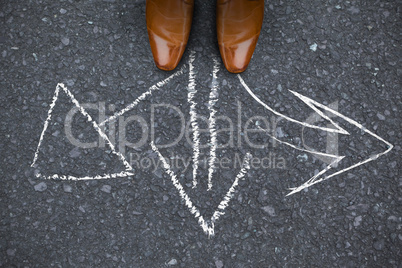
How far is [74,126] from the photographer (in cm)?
200

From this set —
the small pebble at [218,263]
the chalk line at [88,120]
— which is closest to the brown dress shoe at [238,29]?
the chalk line at [88,120]

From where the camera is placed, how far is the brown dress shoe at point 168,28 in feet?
6.18

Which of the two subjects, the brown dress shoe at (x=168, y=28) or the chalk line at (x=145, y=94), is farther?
the chalk line at (x=145, y=94)

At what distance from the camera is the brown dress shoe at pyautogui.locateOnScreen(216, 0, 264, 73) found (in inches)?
73.4

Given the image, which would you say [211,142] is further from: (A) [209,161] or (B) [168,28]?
(B) [168,28]

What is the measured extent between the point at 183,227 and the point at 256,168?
52 cm

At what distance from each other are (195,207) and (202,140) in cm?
38

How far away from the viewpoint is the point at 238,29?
1.90 m

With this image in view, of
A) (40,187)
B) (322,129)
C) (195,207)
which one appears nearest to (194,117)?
(195,207)

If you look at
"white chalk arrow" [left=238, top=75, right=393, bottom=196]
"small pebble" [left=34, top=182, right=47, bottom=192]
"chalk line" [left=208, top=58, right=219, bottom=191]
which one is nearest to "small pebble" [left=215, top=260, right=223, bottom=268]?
"chalk line" [left=208, top=58, right=219, bottom=191]

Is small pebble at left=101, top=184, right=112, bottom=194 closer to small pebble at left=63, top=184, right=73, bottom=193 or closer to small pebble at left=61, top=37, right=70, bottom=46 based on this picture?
small pebble at left=63, top=184, right=73, bottom=193


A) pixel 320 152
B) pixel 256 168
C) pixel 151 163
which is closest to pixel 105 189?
pixel 151 163

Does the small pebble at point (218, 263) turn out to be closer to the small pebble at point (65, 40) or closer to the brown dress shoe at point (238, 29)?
the brown dress shoe at point (238, 29)

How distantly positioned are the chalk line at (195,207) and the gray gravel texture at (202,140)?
0.03 meters
